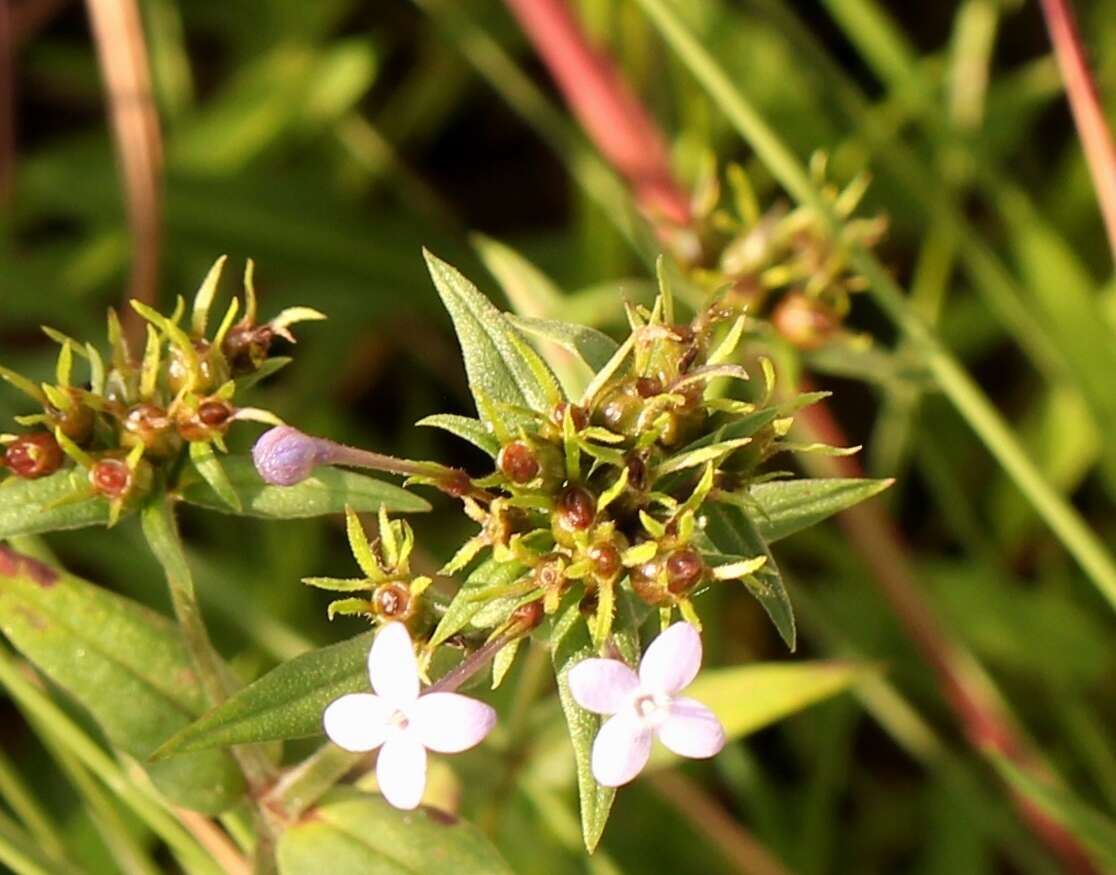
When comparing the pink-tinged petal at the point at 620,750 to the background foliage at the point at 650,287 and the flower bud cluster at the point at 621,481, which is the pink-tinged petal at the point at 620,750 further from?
the background foliage at the point at 650,287

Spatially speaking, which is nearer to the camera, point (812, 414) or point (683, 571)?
point (683, 571)

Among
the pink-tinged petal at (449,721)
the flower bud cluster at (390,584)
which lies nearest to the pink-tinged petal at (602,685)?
the pink-tinged petal at (449,721)

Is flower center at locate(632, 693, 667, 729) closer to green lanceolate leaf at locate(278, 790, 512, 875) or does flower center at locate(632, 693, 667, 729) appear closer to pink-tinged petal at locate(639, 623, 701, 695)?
pink-tinged petal at locate(639, 623, 701, 695)

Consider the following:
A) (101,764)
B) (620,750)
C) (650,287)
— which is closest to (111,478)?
(101,764)

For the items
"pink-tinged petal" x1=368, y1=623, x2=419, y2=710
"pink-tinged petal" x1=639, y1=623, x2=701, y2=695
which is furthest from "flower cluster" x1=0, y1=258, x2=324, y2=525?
"pink-tinged petal" x1=639, y1=623, x2=701, y2=695

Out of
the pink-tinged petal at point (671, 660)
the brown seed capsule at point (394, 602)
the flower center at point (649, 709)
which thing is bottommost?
the flower center at point (649, 709)

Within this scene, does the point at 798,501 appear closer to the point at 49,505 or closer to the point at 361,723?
the point at 361,723

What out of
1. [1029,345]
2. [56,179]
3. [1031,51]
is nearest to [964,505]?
[1029,345]
